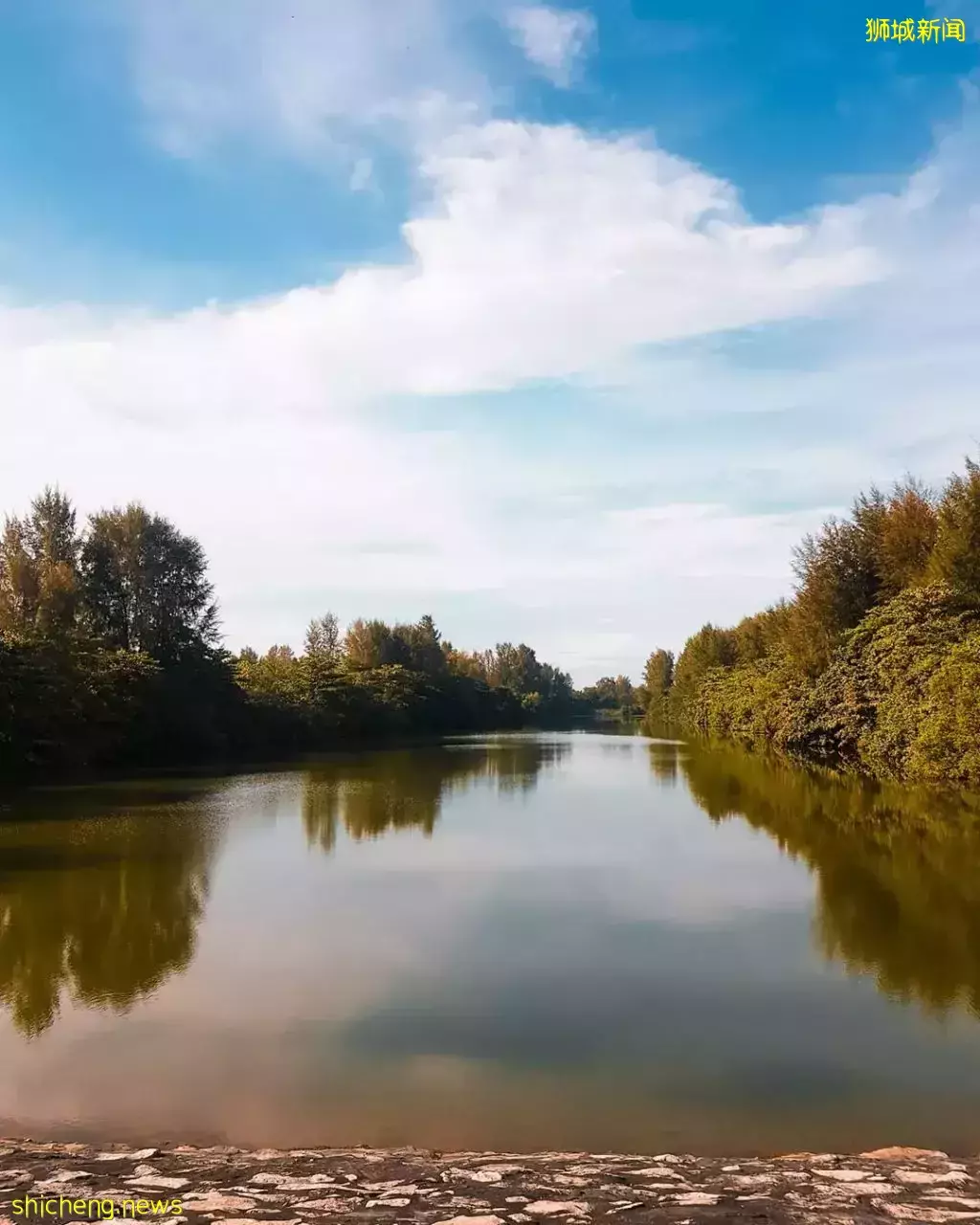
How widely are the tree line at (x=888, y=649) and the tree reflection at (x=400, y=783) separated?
1115 cm

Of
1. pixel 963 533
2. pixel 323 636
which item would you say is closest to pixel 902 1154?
pixel 963 533

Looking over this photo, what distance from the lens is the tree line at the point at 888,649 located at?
23.5m

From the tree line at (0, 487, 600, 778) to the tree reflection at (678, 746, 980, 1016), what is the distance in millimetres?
19483

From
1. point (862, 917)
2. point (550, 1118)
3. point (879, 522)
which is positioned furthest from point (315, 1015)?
point (879, 522)

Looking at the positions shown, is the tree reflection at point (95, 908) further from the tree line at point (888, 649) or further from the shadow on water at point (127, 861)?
the tree line at point (888, 649)

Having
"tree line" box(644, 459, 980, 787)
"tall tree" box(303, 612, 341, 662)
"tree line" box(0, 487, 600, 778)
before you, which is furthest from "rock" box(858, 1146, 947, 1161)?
"tall tree" box(303, 612, 341, 662)

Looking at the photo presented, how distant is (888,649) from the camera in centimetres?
2945

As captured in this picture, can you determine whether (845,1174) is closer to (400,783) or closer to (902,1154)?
(902,1154)

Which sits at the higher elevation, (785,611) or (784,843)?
(785,611)

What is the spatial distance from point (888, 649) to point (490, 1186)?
1128 inches

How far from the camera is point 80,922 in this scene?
1062 cm

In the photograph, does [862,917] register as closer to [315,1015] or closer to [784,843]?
[784,843]

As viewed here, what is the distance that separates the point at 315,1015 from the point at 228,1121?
1.96m

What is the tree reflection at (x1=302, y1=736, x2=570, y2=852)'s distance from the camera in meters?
18.9
